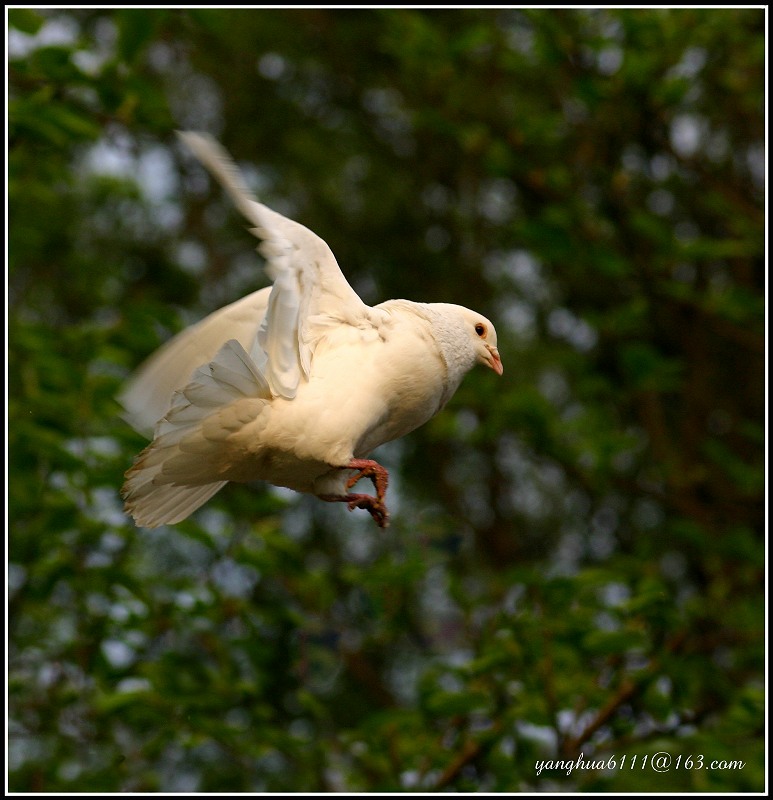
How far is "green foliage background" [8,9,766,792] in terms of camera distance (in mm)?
5625

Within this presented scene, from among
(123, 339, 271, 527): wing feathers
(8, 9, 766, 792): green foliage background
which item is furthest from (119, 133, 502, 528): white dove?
(8, 9, 766, 792): green foliage background

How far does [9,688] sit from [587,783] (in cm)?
316

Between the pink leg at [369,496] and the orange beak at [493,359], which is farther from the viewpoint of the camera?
the orange beak at [493,359]

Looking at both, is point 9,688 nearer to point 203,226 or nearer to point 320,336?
point 320,336

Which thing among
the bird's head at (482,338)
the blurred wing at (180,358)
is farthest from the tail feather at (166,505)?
the bird's head at (482,338)

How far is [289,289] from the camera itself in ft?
9.16

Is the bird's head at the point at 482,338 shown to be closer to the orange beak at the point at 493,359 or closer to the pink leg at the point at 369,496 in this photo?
the orange beak at the point at 493,359

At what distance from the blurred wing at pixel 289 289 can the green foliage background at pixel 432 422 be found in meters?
2.07

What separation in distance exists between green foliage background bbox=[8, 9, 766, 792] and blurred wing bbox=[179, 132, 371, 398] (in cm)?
207

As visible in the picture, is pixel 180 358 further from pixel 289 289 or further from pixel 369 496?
pixel 369 496

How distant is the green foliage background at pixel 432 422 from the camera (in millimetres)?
5625

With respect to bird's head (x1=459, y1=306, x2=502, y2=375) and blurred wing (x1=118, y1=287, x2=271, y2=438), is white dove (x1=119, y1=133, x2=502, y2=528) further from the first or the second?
blurred wing (x1=118, y1=287, x2=271, y2=438)

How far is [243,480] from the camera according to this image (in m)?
3.20

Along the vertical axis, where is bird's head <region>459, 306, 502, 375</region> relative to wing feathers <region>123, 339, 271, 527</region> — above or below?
above
